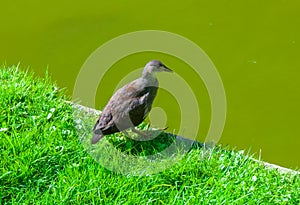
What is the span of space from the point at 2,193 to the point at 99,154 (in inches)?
26.9

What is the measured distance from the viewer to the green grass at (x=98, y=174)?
3246mm

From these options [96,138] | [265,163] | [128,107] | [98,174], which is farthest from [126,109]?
[265,163]

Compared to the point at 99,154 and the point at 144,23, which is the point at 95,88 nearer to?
the point at 99,154

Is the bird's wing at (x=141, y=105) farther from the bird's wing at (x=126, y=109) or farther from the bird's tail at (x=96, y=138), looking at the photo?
the bird's tail at (x=96, y=138)

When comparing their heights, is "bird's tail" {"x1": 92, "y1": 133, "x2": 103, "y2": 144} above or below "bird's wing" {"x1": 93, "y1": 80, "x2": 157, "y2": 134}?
below

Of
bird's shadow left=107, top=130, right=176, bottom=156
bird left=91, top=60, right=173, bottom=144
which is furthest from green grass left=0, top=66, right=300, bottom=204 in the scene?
bird left=91, top=60, right=173, bottom=144

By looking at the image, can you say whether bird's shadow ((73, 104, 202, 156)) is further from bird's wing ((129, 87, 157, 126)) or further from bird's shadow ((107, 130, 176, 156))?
bird's wing ((129, 87, 157, 126))

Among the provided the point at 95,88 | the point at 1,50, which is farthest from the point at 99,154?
the point at 1,50

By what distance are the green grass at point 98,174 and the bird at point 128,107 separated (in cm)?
16

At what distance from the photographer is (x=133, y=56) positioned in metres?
5.23

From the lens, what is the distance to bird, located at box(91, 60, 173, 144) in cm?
359

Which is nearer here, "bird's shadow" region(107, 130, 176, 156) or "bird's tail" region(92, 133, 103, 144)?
"bird's tail" region(92, 133, 103, 144)

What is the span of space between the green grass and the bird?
16 centimetres

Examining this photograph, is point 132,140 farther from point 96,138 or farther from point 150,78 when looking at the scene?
point 150,78
